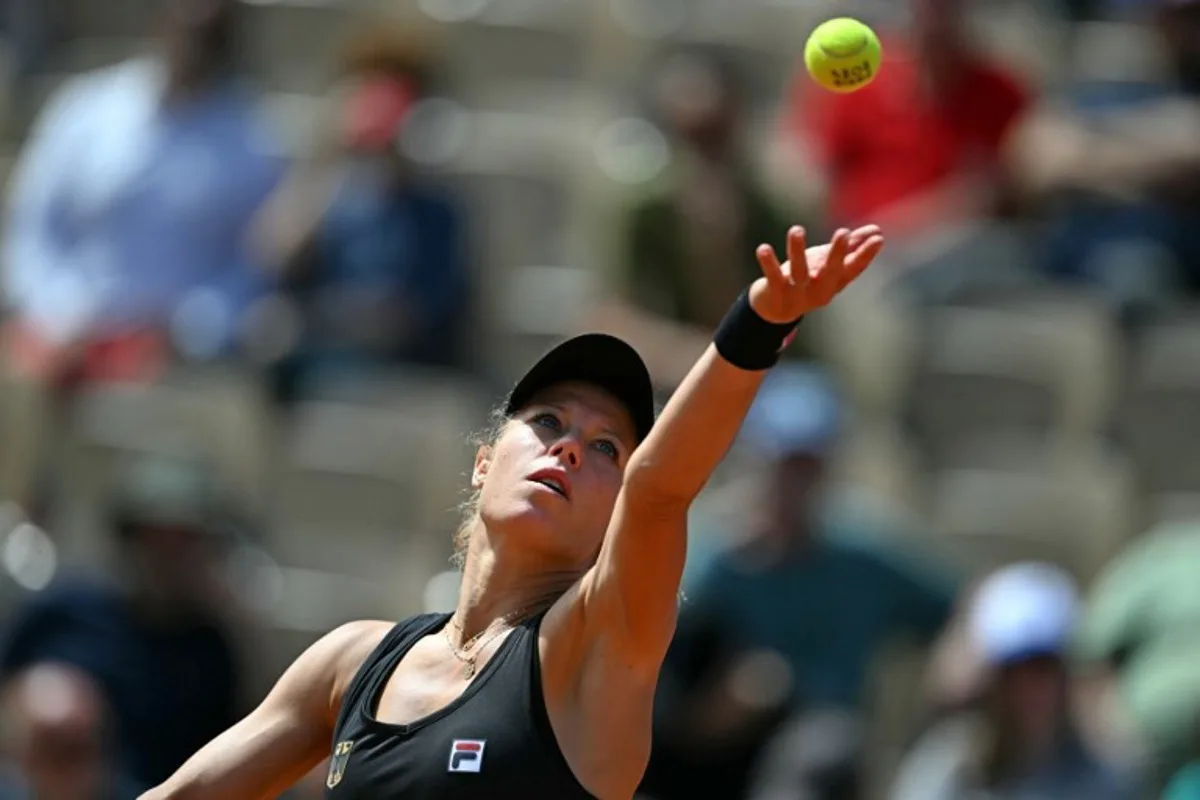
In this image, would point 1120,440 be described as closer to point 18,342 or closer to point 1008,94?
point 1008,94

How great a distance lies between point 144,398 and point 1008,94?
3469mm

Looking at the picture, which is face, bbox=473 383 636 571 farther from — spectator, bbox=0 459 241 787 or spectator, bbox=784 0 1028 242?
spectator, bbox=784 0 1028 242

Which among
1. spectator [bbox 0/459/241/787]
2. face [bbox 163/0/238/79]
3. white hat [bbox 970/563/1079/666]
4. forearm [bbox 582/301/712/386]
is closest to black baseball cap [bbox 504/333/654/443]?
white hat [bbox 970/563/1079/666]

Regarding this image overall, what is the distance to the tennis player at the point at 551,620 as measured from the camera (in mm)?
3857

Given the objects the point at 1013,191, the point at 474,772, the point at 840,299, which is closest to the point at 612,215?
the point at 840,299

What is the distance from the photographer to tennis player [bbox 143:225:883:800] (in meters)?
3.86

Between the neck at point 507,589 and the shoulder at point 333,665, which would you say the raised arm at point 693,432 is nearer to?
the neck at point 507,589

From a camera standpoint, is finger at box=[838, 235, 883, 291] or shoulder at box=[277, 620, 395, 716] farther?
shoulder at box=[277, 620, 395, 716]

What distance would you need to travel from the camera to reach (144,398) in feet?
29.5

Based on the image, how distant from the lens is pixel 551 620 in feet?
13.5

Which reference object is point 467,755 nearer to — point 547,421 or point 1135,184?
point 547,421

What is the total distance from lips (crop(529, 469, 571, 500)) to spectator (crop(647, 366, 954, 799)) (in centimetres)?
339

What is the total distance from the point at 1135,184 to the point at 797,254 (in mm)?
5756

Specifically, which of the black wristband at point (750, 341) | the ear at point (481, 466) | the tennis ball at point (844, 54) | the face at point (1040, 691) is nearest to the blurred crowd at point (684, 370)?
the face at point (1040, 691)
